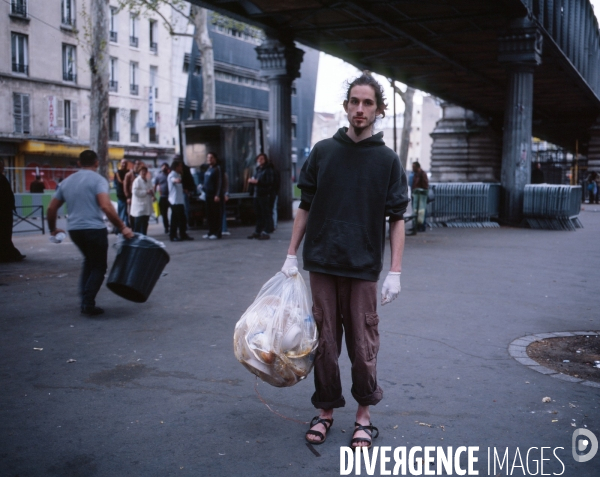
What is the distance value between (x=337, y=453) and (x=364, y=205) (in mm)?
1383

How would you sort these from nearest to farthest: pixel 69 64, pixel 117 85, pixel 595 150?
pixel 595 150
pixel 69 64
pixel 117 85

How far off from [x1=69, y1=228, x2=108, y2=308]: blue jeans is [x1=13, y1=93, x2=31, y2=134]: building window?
32.2 meters

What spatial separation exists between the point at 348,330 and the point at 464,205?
17201mm

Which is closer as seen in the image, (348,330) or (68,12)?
(348,330)

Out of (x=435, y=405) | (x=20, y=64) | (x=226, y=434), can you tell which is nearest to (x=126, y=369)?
(x=226, y=434)

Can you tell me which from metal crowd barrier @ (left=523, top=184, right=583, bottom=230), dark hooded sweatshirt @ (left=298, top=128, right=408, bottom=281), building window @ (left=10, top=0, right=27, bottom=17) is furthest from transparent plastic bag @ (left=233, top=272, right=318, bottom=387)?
building window @ (left=10, top=0, right=27, bottom=17)

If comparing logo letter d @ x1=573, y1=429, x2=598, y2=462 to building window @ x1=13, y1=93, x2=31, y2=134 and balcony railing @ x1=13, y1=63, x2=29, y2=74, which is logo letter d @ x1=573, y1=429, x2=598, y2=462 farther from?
building window @ x1=13, y1=93, x2=31, y2=134

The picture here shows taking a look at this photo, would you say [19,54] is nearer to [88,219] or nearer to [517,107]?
[517,107]

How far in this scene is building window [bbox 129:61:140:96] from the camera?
48469 mm

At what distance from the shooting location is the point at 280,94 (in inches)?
789

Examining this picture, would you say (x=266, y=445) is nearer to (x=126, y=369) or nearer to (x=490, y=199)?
(x=126, y=369)

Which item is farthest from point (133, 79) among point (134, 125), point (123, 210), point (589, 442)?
point (589, 442)

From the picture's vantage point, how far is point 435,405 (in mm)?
4617

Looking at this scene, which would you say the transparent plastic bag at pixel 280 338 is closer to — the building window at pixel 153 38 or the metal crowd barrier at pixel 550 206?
the metal crowd barrier at pixel 550 206
